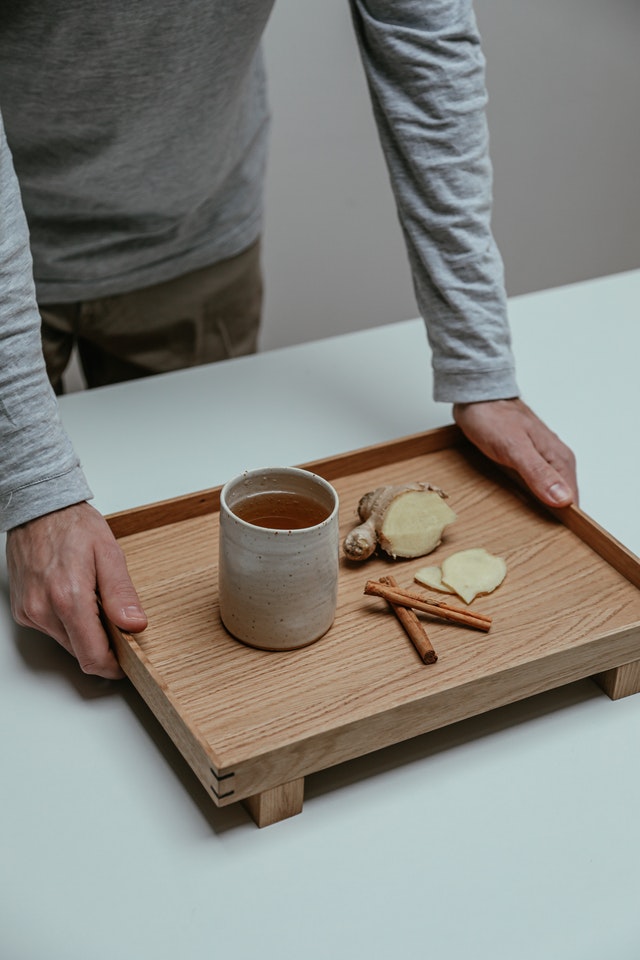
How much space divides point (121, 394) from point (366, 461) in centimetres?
37

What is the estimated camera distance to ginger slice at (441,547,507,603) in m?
0.97

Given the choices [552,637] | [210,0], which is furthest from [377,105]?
[552,637]

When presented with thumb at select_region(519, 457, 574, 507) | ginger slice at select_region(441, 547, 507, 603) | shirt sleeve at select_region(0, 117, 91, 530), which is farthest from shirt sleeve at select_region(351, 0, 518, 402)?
shirt sleeve at select_region(0, 117, 91, 530)

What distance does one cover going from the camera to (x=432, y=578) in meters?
0.99

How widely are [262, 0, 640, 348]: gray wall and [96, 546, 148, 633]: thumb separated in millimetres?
1955

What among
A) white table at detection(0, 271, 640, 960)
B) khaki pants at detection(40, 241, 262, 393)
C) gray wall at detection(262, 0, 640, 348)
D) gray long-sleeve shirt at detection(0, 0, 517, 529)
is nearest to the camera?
white table at detection(0, 271, 640, 960)

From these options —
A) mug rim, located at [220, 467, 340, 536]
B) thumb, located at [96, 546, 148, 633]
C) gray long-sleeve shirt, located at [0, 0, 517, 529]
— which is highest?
gray long-sleeve shirt, located at [0, 0, 517, 529]

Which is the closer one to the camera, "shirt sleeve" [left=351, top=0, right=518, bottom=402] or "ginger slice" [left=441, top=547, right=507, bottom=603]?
"ginger slice" [left=441, top=547, right=507, bottom=603]

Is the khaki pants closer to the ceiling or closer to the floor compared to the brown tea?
closer to the floor

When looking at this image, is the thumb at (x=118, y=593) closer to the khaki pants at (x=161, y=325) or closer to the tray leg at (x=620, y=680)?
the tray leg at (x=620, y=680)

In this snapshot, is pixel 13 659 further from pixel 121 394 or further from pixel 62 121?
pixel 62 121

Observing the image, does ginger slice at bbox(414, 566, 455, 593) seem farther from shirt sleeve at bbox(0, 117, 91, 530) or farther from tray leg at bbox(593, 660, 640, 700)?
shirt sleeve at bbox(0, 117, 91, 530)

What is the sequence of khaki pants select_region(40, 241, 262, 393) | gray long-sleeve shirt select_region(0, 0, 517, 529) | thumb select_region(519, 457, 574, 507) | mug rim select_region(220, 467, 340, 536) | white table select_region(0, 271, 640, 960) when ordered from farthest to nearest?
1. khaki pants select_region(40, 241, 262, 393)
2. gray long-sleeve shirt select_region(0, 0, 517, 529)
3. thumb select_region(519, 457, 574, 507)
4. mug rim select_region(220, 467, 340, 536)
5. white table select_region(0, 271, 640, 960)

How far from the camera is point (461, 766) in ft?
2.86
